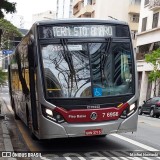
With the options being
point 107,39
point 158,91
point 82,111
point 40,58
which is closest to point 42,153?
point 82,111

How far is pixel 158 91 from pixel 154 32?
6.62 meters

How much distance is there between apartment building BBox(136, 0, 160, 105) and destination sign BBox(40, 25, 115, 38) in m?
34.7

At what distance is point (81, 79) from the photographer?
10.2 metres

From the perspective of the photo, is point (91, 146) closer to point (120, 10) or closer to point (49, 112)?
point (49, 112)

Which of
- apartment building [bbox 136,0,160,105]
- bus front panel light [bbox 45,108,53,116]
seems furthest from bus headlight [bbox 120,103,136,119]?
apartment building [bbox 136,0,160,105]

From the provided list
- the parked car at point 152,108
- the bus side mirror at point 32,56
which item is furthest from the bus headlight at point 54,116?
the parked car at point 152,108

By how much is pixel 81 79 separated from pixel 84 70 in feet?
0.77

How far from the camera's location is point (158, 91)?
43.5 meters

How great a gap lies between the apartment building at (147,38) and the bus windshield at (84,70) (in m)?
34.8

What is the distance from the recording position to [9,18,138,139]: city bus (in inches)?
392

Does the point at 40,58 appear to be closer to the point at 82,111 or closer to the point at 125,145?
the point at 82,111

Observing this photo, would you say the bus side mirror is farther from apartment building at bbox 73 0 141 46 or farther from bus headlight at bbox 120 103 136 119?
apartment building at bbox 73 0 141 46

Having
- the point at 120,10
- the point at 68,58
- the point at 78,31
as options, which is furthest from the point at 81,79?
the point at 120,10

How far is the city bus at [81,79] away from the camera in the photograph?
996cm
